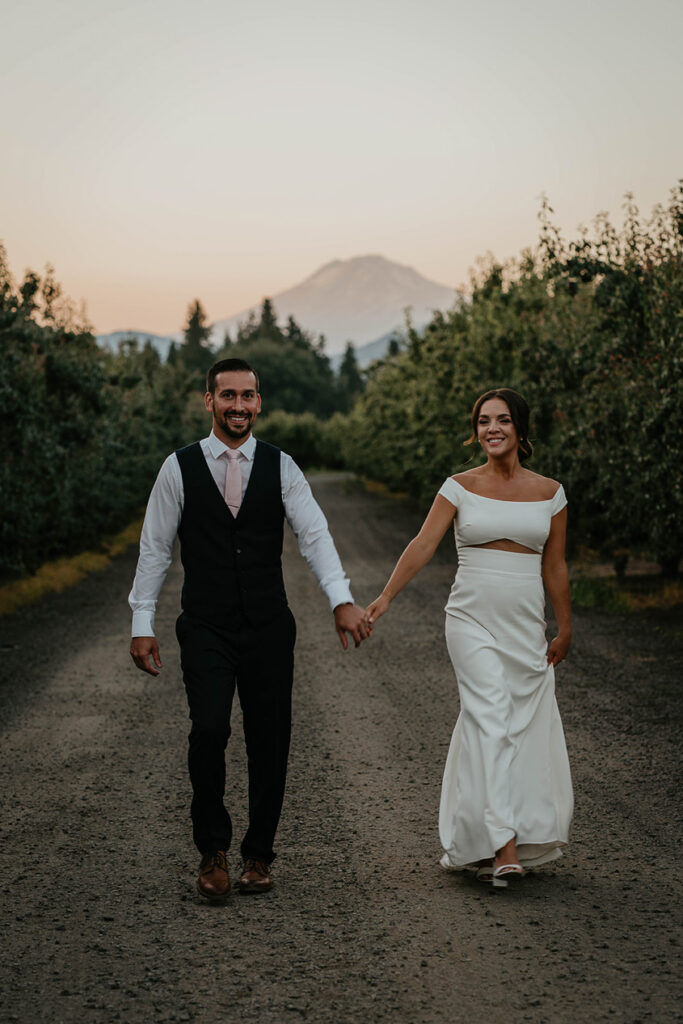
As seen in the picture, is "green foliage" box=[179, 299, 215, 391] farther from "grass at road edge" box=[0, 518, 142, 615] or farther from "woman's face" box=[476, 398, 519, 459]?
"woman's face" box=[476, 398, 519, 459]

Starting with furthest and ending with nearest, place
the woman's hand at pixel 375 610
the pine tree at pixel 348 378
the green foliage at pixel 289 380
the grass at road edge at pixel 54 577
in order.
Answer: the pine tree at pixel 348 378
the green foliage at pixel 289 380
the grass at road edge at pixel 54 577
the woman's hand at pixel 375 610

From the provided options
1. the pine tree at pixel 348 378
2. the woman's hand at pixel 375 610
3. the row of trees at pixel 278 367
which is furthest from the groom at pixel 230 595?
the pine tree at pixel 348 378

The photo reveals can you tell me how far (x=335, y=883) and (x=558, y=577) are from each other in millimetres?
1789

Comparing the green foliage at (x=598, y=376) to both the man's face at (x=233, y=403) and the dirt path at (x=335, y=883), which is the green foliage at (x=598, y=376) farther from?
the man's face at (x=233, y=403)

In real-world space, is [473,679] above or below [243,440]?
below

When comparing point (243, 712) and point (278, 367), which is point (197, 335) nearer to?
point (278, 367)

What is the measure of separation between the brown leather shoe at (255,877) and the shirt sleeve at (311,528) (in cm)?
122

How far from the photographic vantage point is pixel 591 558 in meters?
22.8

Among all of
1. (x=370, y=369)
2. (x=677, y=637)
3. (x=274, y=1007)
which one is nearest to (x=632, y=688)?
(x=677, y=637)

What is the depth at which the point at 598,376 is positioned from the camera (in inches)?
650

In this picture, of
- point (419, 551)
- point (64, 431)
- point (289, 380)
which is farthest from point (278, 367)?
point (419, 551)

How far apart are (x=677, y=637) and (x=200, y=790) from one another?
9.58 meters

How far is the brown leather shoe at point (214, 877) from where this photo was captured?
4.96 meters

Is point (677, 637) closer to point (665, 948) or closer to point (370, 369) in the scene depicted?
point (665, 948)
